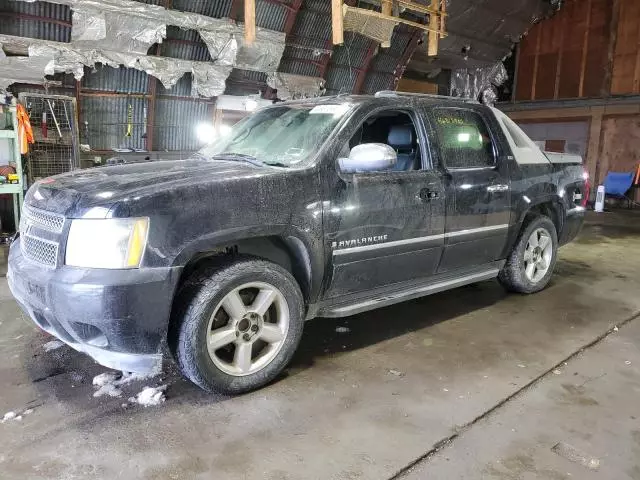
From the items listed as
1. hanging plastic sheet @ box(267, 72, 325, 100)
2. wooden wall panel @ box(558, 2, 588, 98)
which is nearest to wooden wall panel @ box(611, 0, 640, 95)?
wooden wall panel @ box(558, 2, 588, 98)

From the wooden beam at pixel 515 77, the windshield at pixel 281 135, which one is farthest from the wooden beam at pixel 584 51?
the windshield at pixel 281 135

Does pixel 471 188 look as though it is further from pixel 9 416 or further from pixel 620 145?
pixel 620 145

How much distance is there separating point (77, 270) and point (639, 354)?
3.77 m

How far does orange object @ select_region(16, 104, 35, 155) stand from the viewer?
700 centimetres

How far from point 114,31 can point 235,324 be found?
673 centimetres

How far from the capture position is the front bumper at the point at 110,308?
96.3 inches

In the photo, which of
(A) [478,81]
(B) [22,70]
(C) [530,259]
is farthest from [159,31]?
(A) [478,81]

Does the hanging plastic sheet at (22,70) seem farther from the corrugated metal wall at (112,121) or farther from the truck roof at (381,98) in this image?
the truck roof at (381,98)

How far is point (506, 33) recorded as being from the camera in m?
13.6

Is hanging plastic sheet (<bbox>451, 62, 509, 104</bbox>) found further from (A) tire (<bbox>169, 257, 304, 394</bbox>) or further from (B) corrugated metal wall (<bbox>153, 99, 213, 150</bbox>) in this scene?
(A) tire (<bbox>169, 257, 304, 394</bbox>)

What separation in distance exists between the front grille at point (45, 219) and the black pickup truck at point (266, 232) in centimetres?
1

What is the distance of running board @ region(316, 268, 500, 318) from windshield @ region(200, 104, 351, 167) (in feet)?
3.31

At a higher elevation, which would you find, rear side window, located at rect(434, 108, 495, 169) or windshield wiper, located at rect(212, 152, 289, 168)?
rear side window, located at rect(434, 108, 495, 169)

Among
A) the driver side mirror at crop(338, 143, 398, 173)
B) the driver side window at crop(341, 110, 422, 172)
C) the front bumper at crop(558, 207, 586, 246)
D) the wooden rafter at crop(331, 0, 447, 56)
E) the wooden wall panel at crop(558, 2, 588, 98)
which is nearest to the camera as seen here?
the driver side mirror at crop(338, 143, 398, 173)
